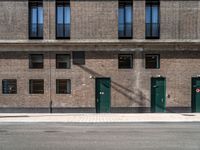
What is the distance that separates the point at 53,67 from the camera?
25906 millimetres

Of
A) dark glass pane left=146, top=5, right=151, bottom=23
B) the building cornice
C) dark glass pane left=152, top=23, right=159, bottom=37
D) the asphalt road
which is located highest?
dark glass pane left=146, top=5, right=151, bottom=23

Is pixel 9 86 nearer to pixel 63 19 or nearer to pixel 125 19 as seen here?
pixel 63 19

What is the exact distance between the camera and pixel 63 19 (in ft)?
86.2

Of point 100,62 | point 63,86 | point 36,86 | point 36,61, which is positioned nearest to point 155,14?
point 100,62

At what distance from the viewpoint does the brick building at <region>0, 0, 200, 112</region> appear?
84.6 ft

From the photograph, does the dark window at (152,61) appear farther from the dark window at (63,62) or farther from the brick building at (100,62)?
the dark window at (63,62)

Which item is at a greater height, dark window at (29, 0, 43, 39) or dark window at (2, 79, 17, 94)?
dark window at (29, 0, 43, 39)

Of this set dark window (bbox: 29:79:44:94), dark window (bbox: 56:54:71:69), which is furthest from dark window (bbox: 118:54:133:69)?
dark window (bbox: 29:79:44:94)

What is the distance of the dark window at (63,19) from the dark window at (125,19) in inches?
160

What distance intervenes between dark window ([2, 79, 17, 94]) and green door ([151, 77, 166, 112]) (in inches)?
423

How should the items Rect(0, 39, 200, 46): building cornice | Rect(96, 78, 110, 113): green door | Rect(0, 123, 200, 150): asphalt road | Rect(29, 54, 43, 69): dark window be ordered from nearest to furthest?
Rect(0, 123, 200, 150): asphalt road
Rect(0, 39, 200, 46): building cornice
Rect(96, 78, 110, 113): green door
Rect(29, 54, 43, 69): dark window

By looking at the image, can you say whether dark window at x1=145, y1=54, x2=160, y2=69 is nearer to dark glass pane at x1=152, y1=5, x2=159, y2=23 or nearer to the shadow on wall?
the shadow on wall

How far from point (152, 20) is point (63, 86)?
28.5 ft

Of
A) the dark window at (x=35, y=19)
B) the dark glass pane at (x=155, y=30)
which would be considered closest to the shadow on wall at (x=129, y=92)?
the dark window at (x=35, y=19)
